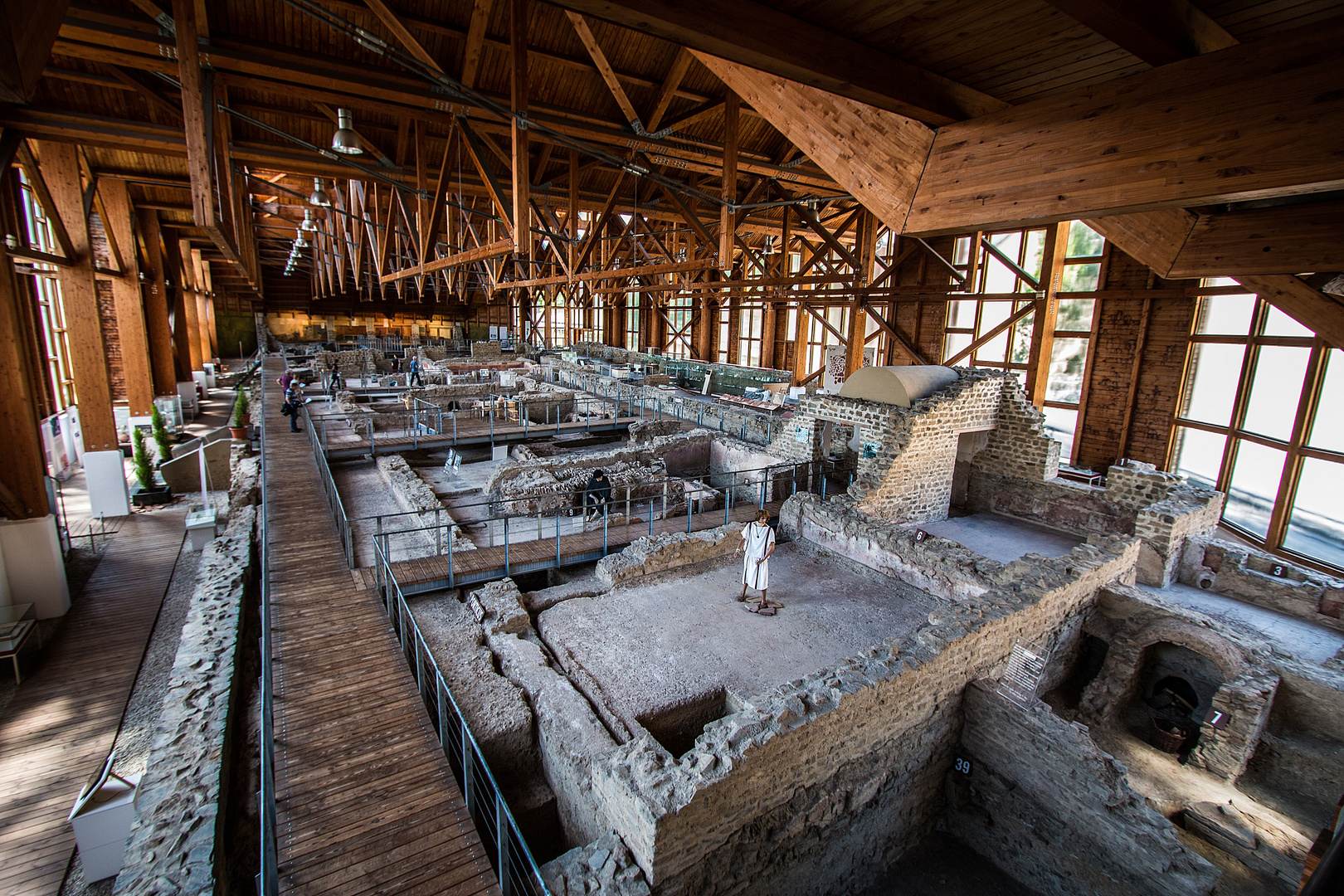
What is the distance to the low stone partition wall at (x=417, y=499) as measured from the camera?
9870 millimetres

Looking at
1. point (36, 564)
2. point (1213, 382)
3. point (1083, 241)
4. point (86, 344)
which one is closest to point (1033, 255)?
point (1083, 241)

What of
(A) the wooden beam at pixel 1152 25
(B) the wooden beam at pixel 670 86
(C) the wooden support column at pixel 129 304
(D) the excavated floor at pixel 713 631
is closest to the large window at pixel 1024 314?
(D) the excavated floor at pixel 713 631

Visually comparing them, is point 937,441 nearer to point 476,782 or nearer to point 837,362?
point 476,782

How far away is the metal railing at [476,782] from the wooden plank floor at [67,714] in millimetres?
3518

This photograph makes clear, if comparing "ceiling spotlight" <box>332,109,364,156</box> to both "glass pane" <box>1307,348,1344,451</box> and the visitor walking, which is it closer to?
the visitor walking

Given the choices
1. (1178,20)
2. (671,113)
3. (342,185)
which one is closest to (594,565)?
(671,113)

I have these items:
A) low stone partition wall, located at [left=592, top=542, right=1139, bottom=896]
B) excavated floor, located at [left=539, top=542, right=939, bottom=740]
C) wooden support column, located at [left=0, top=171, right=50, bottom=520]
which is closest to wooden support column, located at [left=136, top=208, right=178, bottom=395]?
wooden support column, located at [left=0, top=171, right=50, bottom=520]

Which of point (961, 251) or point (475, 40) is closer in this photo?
point (475, 40)

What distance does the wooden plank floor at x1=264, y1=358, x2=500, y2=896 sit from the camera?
4.23 m

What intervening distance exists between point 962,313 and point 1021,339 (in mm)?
2138

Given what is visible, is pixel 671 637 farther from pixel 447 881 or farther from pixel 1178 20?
pixel 1178 20

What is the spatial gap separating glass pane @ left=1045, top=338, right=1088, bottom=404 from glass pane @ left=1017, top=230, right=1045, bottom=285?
2.04 metres

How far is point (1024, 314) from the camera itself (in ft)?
55.1

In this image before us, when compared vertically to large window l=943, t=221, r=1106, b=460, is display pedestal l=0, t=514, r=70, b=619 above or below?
below
